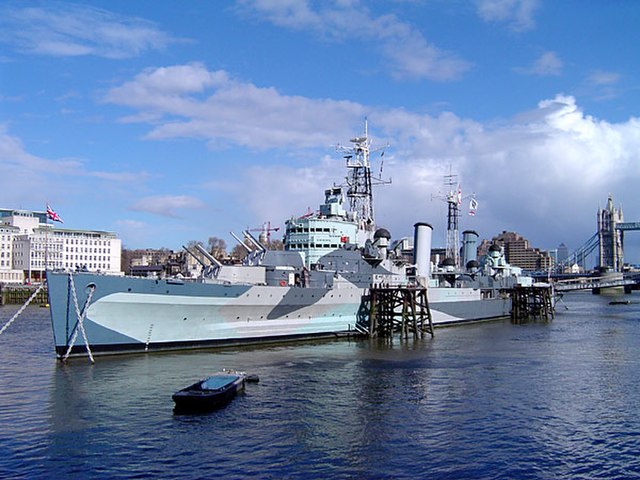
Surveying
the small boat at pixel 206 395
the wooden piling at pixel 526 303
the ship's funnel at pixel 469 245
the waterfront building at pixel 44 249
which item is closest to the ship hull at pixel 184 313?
the small boat at pixel 206 395

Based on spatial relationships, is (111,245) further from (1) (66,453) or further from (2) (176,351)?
(1) (66,453)

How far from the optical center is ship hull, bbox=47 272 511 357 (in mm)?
25848

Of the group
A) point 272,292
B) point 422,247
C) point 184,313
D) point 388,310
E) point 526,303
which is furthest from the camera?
point 526,303

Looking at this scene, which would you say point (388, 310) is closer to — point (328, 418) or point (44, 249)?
point (328, 418)

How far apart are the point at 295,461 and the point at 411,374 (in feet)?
39.3

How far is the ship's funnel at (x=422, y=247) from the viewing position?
1887 inches

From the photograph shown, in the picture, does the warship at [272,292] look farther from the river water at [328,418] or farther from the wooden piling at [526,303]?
the wooden piling at [526,303]

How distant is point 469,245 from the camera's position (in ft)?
229

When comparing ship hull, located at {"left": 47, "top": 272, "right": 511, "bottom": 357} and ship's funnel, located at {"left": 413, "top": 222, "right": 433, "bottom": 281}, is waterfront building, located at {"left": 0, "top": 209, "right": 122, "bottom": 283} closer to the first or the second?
Answer: ship's funnel, located at {"left": 413, "top": 222, "right": 433, "bottom": 281}

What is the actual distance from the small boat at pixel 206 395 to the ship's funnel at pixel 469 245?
172 ft

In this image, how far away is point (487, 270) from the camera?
63.1 m

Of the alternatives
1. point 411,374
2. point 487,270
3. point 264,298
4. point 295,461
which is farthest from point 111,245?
point 295,461

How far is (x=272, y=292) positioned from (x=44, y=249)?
289ft

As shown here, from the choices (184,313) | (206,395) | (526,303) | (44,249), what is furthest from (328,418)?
(44,249)
